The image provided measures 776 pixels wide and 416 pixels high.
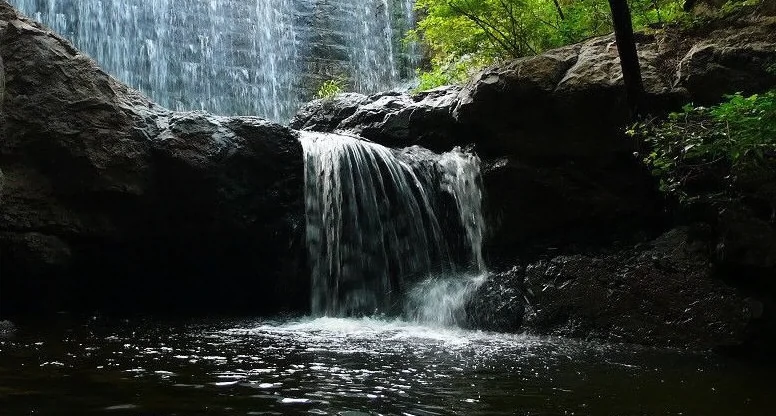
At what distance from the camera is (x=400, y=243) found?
969cm

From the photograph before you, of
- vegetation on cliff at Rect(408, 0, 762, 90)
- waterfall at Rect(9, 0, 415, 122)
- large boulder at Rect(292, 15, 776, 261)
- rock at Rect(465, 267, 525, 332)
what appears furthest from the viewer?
waterfall at Rect(9, 0, 415, 122)

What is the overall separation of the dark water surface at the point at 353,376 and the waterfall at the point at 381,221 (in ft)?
8.60

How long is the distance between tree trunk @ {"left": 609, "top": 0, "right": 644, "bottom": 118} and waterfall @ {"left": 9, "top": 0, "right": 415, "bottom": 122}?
12.4m

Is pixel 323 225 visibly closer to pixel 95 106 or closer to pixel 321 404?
pixel 95 106

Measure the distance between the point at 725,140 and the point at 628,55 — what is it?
6.44 feet

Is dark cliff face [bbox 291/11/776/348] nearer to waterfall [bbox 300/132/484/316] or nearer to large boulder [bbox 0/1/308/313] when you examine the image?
waterfall [bbox 300/132/484/316]

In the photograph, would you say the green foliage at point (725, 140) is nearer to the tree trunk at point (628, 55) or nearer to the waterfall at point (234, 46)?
the tree trunk at point (628, 55)

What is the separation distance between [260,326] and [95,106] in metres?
3.94

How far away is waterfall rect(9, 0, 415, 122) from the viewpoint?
52.3ft

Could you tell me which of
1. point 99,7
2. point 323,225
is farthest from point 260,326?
point 99,7

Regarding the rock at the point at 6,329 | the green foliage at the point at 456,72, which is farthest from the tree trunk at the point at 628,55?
the rock at the point at 6,329

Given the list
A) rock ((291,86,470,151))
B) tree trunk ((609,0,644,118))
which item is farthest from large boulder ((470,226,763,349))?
rock ((291,86,470,151))

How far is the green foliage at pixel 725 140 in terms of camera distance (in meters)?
5.40

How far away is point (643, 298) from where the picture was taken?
7.44 meters
